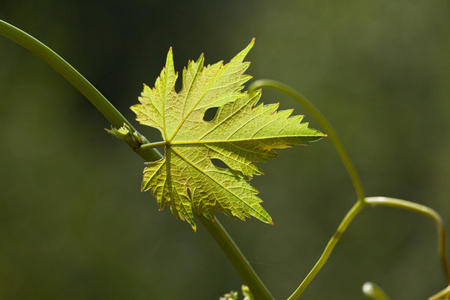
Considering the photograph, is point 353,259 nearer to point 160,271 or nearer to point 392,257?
point 392,257

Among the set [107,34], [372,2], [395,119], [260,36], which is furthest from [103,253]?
[372,2]

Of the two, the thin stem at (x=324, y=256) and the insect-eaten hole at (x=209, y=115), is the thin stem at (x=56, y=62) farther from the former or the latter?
the insect-eaten hole at (x=209, y=115)

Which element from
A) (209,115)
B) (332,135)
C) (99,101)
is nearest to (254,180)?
(209,115)

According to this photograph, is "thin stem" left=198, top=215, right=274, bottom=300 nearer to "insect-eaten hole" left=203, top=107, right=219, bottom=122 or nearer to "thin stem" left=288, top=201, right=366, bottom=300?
"thin stem" left=288, top=201, right=366, bottom=300

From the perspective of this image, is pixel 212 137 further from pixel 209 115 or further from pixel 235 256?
pixel 209 115

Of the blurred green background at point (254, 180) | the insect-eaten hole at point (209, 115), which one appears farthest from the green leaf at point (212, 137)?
the blurred green background at point (254, 180)

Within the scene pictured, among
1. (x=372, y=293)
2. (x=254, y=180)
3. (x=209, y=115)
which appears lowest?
(x=254, y=180)
